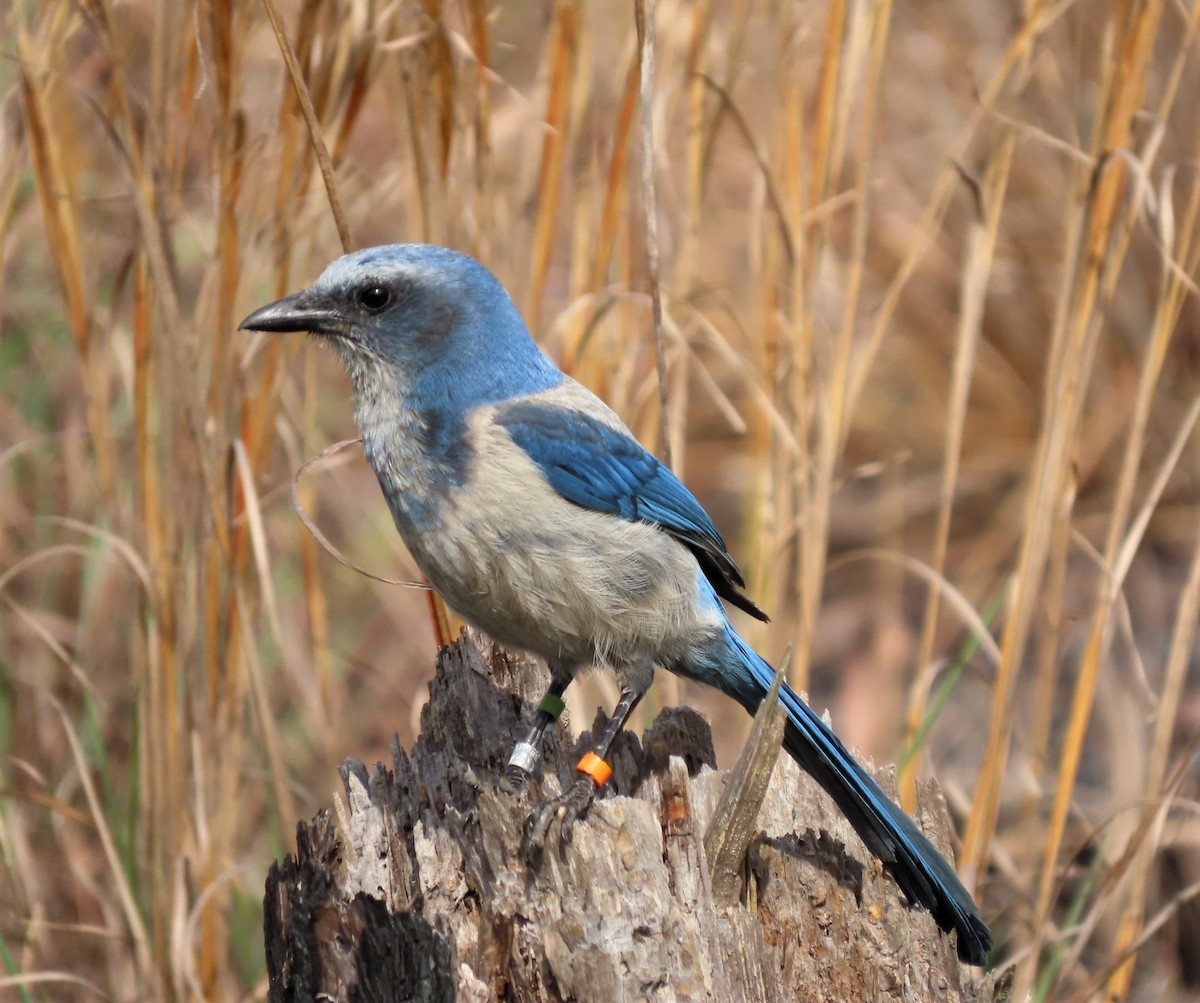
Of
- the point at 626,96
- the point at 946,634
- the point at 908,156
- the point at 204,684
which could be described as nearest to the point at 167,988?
the point at 204,684

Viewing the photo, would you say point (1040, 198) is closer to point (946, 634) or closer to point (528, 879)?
point (946, 634)

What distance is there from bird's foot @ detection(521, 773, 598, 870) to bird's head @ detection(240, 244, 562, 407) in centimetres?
82

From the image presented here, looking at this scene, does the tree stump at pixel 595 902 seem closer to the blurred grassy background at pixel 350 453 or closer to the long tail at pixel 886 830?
the long tail at pixel 886 830

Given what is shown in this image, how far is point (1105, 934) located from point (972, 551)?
161cm

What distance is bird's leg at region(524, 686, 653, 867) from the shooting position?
6.49 feet

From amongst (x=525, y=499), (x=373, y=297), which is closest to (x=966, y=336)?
(x=525, y=499)

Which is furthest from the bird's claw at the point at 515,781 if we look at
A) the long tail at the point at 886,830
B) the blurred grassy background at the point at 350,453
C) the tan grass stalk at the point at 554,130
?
the tan grass stalk at the point at 554,130

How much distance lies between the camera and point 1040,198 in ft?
17.6

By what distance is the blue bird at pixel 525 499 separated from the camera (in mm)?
2439

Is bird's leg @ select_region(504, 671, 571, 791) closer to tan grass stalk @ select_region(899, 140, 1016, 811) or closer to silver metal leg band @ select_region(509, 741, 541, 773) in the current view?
silver metal leg band @ select_region(509, 741, 541, 773)

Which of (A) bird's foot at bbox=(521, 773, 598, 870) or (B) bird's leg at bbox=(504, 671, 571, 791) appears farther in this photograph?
(B) bird's leg at bbox=(504, 671, 571, 791)

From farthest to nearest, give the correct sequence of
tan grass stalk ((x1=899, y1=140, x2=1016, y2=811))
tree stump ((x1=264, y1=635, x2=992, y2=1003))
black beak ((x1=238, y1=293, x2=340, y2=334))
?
tan grass stalk ((x1=899, y1=140, x2=1016, y2=811)) < black beak ((x1=238, y1=293, x2=340, y2=334)) < tree stump ((x1=264, y1=635, x2=992, y2=1003))

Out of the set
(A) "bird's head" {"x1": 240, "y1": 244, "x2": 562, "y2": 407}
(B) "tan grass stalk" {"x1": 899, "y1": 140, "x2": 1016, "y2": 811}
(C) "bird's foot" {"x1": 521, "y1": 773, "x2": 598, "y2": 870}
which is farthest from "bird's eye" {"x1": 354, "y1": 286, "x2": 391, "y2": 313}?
(B) "tan grass stalk" {"x1": 899, "y1": 140, "x2": 1016, "y2": 811}

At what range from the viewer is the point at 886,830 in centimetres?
226
